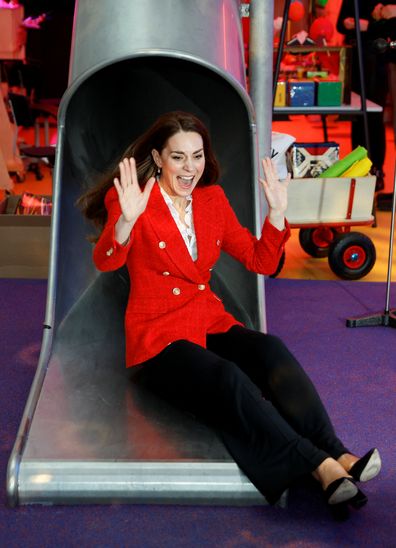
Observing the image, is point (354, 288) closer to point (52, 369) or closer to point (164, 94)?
point (164, 94)

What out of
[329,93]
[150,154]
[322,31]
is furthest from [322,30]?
[150,154]

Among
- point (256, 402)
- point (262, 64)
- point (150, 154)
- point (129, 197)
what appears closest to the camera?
point (256, 402)

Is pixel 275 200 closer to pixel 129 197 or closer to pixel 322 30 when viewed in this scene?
pixel 129 197

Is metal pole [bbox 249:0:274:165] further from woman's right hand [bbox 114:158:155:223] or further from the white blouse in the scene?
woman's right hand [bbox 114:158:155:223]

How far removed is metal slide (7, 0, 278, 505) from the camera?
255 centimetres

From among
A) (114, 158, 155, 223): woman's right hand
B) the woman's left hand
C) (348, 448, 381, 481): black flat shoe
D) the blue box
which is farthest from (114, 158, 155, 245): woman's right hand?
the blue box

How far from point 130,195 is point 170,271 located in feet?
1.18

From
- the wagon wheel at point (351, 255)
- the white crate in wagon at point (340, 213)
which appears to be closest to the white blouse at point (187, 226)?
the white crate in wagon at point (340, 213)

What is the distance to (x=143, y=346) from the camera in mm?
2850

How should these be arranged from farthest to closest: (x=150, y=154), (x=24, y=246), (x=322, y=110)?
(x=322, y=110) < (x=24, y=246) < (x=150, y=154)

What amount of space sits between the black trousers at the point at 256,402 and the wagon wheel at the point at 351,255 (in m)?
1.76

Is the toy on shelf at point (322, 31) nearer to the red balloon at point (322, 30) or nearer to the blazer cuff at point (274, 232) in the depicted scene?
the red balloon at point (322, 30)

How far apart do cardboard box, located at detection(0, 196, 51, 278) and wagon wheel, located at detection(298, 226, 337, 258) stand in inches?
54.0

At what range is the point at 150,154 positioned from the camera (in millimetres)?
3012
